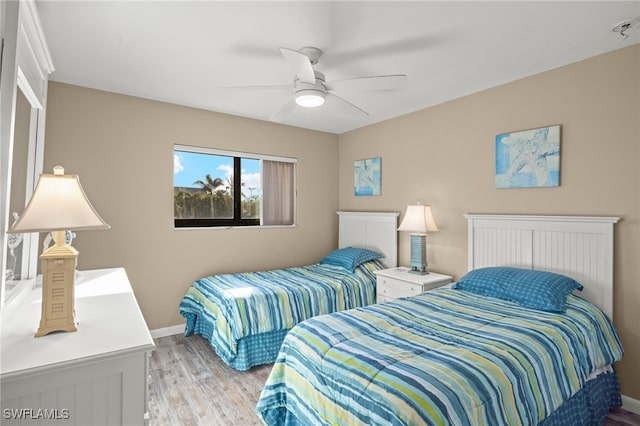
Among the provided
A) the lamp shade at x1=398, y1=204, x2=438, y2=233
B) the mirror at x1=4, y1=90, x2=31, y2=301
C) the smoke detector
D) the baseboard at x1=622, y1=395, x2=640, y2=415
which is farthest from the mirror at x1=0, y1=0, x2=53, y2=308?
the baseboard at x1=622, y1=395, x2=640, y2=415

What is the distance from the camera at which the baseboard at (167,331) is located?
3.52m

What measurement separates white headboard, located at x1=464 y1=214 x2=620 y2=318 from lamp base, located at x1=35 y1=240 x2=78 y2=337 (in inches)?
123

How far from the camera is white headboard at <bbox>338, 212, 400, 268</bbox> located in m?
4.04

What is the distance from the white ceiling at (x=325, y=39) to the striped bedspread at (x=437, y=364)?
5.67 ft

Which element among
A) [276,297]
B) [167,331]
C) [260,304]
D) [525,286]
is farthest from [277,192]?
[525,286]

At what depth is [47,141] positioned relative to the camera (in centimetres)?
300

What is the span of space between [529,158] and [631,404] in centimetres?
194

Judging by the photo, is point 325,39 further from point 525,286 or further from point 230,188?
point 230,188

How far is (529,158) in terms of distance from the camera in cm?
283

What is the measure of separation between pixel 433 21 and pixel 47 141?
339cm

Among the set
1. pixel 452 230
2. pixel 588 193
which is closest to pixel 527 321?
pixel 588 193

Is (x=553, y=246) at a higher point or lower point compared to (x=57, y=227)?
lower

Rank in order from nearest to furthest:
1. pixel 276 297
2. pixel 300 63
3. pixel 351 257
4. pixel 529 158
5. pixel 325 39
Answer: pixel 300 63
pixel 325 39
pixel 529 158
pixel 276 297
pixel 351 257

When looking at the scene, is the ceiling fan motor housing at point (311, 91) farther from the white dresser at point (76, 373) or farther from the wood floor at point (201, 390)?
the wood floor at point (201, 390)
